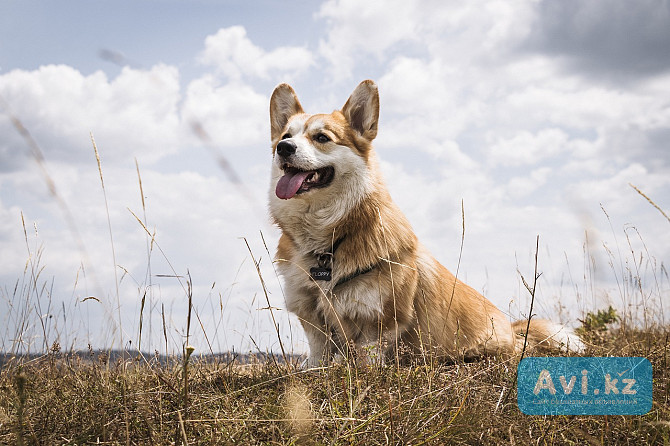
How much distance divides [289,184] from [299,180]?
9cm

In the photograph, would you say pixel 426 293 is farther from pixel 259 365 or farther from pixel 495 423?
pixel 495 423

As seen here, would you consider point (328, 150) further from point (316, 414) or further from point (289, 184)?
point (316, 414)

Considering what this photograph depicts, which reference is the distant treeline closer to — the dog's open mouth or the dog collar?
the dog collar

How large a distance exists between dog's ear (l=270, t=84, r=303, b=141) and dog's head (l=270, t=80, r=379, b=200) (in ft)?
0.21

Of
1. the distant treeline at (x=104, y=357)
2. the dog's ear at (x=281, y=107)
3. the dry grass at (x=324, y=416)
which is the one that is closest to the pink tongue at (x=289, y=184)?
the dog's ear at (x=281, y=107)

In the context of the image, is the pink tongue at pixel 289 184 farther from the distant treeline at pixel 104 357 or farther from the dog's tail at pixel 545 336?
the dog's tail at pixel 545 336

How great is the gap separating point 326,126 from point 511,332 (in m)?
2.49

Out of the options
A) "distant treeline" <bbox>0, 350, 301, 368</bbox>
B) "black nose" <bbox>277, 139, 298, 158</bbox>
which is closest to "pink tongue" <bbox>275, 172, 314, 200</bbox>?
"black nose" <bbox>277, 139, 298, 158</bbox>

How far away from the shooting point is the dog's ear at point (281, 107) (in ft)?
15.9

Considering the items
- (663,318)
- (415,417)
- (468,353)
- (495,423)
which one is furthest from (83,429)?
(663,318)

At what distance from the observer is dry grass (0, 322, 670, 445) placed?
214 cm

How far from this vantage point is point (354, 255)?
4004 millimetres

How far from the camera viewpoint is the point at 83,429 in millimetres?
2412

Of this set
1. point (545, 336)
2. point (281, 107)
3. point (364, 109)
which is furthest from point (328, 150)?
point (545, 336)
